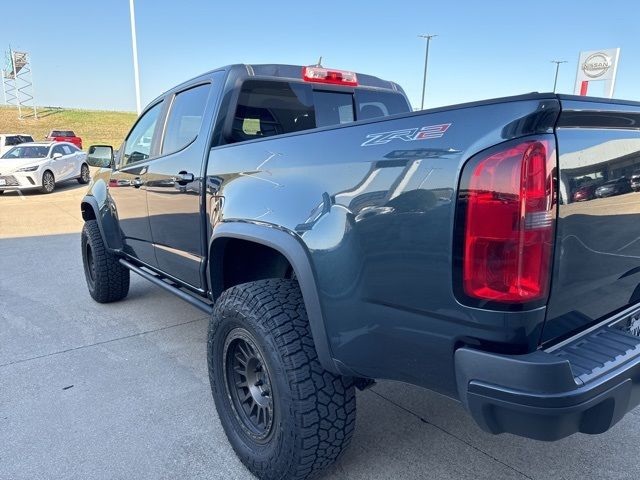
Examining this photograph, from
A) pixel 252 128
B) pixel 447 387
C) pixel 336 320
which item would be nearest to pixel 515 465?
pixel 447 387

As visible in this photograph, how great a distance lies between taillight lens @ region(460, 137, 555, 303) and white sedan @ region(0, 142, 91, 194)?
1427 cm

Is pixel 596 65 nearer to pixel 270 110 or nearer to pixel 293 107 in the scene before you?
pixel 293 107

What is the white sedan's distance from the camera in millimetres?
13172

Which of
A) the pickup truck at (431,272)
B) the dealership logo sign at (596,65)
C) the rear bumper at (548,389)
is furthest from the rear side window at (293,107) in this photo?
the dealership logo sign at (596,65)

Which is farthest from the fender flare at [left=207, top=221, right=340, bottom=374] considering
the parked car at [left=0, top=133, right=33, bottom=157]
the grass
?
the grass

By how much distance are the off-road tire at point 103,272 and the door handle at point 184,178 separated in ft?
6.18

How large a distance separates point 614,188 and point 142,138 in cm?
344

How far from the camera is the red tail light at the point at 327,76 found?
3086 mm

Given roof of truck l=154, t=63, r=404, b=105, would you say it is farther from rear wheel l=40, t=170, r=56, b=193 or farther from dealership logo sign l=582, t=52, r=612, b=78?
rear wheel l=40, t=170, r=56, b=193

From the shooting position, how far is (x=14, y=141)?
20.3m

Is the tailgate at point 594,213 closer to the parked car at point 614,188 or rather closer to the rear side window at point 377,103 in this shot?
the parked car at point 614,188

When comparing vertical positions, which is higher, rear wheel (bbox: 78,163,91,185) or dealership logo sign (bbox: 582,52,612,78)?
dealership logo sign (bbox: 582,52,612,78)

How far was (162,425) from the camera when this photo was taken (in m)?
2.67

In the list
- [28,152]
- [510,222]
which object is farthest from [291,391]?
[28,152]
